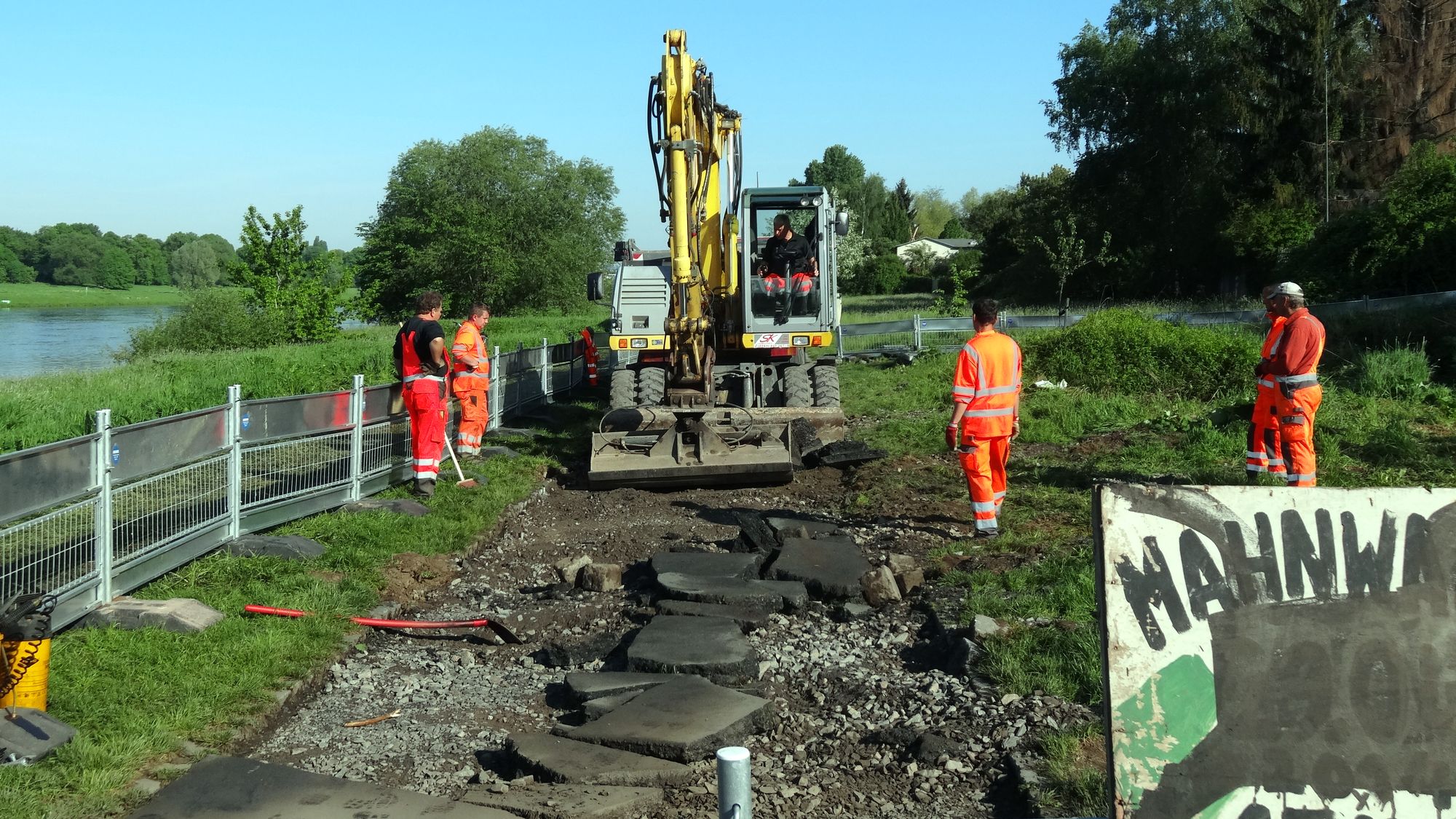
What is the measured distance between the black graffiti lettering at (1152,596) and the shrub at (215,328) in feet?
108

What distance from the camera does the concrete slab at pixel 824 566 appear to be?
743cm

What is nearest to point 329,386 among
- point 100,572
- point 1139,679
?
point 100,572

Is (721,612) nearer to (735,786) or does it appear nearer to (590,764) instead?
(590,764)

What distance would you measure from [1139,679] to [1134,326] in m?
15.7

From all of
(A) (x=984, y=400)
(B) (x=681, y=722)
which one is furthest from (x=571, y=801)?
(A) (x=984, y=400)

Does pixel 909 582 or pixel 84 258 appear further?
pixel 84 258

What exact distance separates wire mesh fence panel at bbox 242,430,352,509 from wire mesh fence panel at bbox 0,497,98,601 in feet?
6.69

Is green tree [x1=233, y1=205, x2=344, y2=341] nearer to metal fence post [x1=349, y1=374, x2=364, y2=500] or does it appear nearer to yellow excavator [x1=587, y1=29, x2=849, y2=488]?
yellow excavator [x1=587, y1=29, x2=849, y2=488]

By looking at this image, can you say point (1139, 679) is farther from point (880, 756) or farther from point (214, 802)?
point (214, 802)

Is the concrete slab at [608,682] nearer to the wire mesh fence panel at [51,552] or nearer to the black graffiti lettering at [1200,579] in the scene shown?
the wire mesh fence panel at [51,552]

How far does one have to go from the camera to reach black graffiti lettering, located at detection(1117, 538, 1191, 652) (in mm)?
3008

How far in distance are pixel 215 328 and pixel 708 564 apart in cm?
2934

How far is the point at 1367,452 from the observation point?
463 inches

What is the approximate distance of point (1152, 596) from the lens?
303cm
